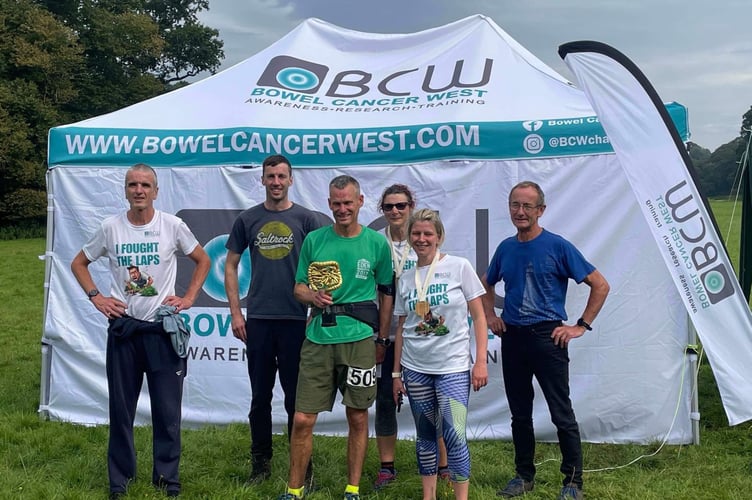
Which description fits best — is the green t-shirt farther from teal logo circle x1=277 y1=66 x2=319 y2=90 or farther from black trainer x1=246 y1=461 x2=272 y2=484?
teal logo circle x1=277 y1=66 x2=319 y2=90

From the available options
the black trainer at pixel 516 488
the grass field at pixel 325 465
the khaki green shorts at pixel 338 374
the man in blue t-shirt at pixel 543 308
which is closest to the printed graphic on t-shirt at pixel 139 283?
the khaki green shorts at pixel 338 374

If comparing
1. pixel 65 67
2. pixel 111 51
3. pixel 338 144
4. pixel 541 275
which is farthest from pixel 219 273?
pixel 111 51

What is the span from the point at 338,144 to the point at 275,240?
145cm

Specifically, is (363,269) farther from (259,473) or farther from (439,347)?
(259,473)

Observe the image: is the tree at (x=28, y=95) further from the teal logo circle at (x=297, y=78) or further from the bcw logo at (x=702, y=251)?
the bcw logo at (x=702, y=251)

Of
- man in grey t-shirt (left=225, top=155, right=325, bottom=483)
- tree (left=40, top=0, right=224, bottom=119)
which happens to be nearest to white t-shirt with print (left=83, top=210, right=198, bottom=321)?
man in grey t-shirt (left=225, top=155, right=325, bottom=483)

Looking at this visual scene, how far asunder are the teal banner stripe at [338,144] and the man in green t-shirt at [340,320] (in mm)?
1560

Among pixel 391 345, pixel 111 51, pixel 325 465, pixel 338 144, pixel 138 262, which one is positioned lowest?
pixel 325 465

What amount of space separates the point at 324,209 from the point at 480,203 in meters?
1.17

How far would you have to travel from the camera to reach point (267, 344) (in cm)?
363

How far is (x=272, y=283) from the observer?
3598mm

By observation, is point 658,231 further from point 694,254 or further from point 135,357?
point 135,357

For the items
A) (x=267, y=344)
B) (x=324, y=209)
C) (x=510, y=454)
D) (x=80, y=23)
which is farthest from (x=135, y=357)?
(x=80, y=23)

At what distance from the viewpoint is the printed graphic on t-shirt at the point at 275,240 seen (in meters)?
3.60
